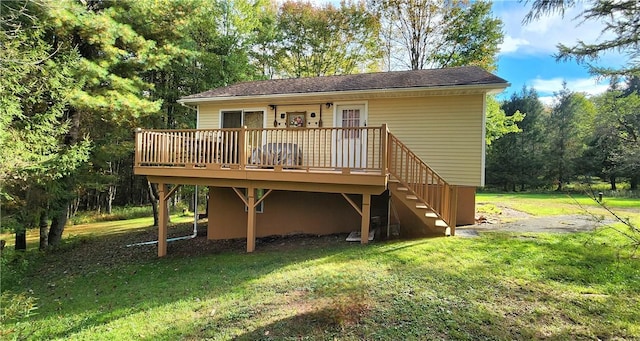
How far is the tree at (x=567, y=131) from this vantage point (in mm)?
28141

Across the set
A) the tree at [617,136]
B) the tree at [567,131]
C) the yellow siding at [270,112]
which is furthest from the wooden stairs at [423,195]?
the tree at [567,131]

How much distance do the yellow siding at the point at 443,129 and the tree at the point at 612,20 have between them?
109 inches

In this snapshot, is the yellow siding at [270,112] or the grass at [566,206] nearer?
the yellow siding at [270,112]

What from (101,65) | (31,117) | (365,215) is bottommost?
(365,215)

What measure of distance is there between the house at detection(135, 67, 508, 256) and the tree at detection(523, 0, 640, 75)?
211cm

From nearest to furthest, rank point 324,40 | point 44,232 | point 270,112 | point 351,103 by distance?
1. point 351,103
2. point 270,112
3. point 44,232
4. point 324,40

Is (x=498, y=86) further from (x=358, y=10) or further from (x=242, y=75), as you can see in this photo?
(x=358, y=10)

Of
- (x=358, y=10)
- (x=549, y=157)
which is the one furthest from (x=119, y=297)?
(x=549, y=157)

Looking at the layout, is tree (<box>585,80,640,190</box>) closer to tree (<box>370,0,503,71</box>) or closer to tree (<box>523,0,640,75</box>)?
tree (<box>523,0,640,75</box>)

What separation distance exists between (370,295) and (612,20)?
5.74m

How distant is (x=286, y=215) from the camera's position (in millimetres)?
9719

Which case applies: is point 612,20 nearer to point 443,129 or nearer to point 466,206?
point 443,129

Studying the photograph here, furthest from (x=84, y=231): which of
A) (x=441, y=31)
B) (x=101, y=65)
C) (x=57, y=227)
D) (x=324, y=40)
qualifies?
(x=441, y=31)

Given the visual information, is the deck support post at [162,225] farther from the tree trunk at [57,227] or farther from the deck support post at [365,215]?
the deck support post at [365,215]
